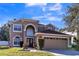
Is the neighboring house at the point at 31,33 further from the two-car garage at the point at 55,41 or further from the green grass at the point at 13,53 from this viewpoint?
the green grass at the point at 13,53

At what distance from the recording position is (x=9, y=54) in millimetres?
14680

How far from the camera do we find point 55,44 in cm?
1477

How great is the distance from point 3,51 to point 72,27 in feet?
3.81

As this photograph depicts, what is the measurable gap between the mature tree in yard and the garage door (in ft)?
0.78

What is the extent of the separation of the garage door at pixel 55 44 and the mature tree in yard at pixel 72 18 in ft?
0.78

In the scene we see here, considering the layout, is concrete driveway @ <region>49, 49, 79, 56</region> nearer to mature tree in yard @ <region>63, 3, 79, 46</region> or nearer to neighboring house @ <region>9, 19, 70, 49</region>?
neighboring house @ <region>9, 19, 70, 49</region>

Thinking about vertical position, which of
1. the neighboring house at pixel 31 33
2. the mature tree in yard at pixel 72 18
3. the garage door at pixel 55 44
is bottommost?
the garage door at pixel 55 44

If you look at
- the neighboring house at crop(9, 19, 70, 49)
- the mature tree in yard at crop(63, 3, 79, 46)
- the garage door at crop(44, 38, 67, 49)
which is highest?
the mature tree in yard at crop(63, 3, 79, 46)

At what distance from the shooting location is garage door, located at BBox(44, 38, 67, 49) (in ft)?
48.4

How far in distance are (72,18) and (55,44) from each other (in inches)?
19.5

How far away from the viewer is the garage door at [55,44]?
14.7 m

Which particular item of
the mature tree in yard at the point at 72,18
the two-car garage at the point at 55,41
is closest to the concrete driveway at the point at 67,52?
the two-car garage at the point at 55,41

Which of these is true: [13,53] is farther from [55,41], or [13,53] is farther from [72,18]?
[72,18]

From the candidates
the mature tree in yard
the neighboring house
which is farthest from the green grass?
the mature tree in yard
